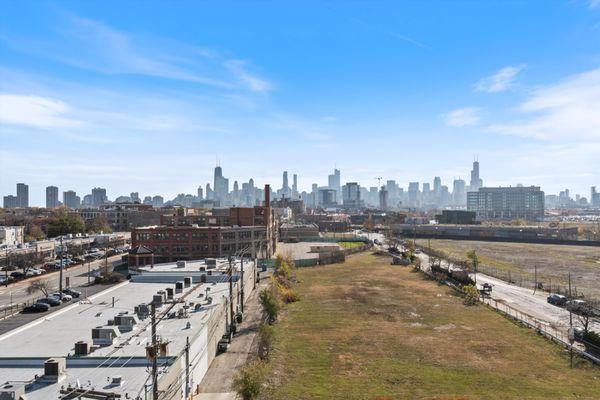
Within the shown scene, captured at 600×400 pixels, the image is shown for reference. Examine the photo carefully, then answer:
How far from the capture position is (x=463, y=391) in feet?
94.5

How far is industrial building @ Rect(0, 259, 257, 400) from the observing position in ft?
69.2

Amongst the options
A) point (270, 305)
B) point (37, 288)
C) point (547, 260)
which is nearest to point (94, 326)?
point (270, 305)

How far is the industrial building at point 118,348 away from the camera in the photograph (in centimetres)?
2108

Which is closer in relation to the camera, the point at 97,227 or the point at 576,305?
the point at 576,305

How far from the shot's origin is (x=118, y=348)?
86.8 feet

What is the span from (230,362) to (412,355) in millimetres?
14600

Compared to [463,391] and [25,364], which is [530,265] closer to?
[463,391]

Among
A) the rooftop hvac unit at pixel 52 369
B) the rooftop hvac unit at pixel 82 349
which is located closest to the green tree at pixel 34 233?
the rooftop hvac unit at pixel 82 349

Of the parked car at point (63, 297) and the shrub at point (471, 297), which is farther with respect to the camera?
the shrub at point (471, 297)

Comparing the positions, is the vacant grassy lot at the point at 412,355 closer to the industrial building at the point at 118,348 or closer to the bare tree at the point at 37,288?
the industrial building at the point at 118,348

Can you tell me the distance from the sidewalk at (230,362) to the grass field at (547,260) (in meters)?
46.9

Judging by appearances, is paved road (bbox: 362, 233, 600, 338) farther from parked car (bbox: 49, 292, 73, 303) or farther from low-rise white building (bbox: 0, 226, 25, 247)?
low-rise white building (bbox: 0, 226, 25, 247)

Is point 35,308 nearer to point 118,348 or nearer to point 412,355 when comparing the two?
point 118,348

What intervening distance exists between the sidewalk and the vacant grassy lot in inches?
99.6
